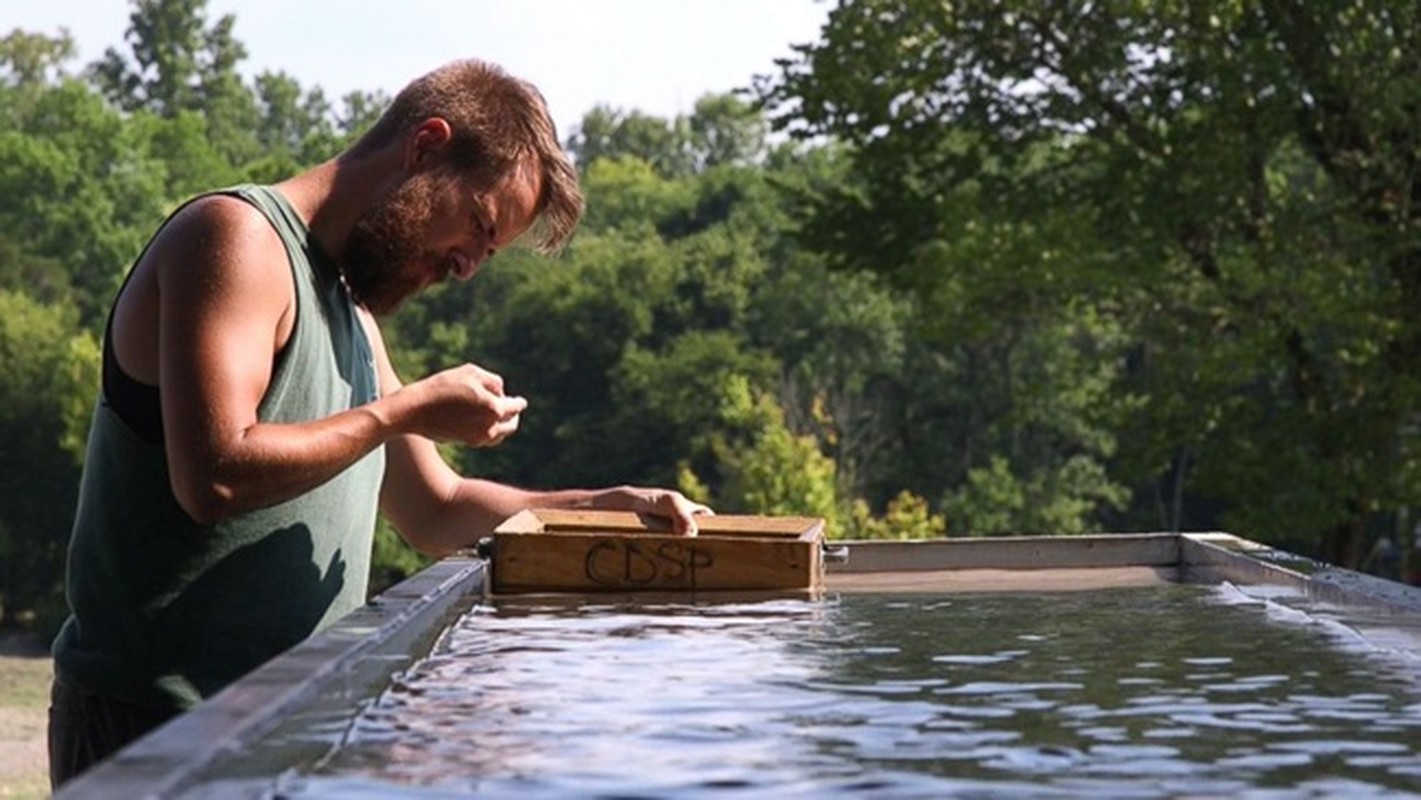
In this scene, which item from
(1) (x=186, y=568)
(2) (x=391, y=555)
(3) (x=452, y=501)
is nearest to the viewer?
(1) (x=186, y=568)

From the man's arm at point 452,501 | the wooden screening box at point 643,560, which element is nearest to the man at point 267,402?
the man's arm at point 452,501

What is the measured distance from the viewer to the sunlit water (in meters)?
2.80

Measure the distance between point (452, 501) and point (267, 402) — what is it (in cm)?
142

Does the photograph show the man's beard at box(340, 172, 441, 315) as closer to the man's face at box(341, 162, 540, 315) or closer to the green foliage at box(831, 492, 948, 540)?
the man's face at box(341, 162, 540, 315)

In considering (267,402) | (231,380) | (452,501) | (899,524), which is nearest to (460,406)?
(267,402)

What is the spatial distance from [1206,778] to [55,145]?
8776 centimetres

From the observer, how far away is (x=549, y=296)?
73625mm

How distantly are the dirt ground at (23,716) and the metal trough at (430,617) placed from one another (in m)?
25.7

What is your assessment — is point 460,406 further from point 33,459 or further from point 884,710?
point 33,459

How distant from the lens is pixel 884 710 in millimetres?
3455

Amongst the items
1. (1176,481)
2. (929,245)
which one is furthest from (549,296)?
(929,245)

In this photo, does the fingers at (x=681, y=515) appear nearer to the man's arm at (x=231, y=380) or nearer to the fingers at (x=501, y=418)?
the fingers at (x=501, y=418)

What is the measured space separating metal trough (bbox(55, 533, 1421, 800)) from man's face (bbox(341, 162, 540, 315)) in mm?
506

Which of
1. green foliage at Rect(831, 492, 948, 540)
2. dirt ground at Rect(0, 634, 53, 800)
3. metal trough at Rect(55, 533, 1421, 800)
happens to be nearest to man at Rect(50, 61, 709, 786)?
metal trough at Rect(55, 533, 1421, 800)
